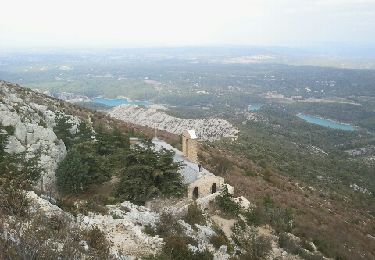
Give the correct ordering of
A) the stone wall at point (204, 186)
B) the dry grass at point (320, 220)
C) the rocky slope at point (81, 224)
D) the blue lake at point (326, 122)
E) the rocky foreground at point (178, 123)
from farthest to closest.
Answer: the blue lake at point (326, 122), the rocky foreground at point (178, 123), the dry grass at point (320, 220), the stone wall at point (204, 186), the rocky slope at point (81, 224)

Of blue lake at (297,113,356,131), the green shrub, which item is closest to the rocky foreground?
the green shrub

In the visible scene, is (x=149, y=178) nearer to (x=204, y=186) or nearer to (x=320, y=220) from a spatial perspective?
(x=204, y=186)

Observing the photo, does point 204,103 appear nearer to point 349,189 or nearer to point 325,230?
point 349,189

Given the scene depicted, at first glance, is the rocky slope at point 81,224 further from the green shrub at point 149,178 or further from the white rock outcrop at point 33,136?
the green shrub at point 149,178

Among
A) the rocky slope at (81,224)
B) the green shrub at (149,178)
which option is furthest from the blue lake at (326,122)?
the green shrub at (149,178)

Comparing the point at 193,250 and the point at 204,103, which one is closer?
the point at 193,250

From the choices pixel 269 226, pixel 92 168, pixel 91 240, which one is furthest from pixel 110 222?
pixel 269 226
